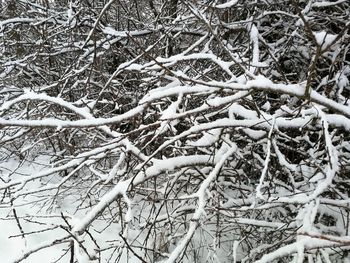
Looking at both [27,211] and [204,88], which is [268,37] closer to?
[204,88]

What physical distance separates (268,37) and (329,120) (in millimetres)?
2496

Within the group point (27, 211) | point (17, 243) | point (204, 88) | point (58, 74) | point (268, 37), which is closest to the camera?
point (204, 88)

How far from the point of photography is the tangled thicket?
2.13 meters

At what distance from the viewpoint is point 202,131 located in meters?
2.38

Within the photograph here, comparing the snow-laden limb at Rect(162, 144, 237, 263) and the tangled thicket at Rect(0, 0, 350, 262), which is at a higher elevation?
the tangled thicket at Rect(0, 0, 350, 262)

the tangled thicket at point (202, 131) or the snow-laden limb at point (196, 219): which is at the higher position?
the tangled thicket at point (202, 131)

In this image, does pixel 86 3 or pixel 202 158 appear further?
pixel 86 3

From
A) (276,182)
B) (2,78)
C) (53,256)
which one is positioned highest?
(2,78)

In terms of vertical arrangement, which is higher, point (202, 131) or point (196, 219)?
point (202, 131)

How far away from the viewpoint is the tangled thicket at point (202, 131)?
2.13 meters

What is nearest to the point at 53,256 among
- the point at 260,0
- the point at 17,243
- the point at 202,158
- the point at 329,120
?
the point at 17,243

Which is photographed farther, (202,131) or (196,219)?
(202,131)

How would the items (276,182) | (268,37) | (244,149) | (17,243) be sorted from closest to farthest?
(276,182) → (244,149) → (17,243) → (268,37)

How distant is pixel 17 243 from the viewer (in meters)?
3.99
